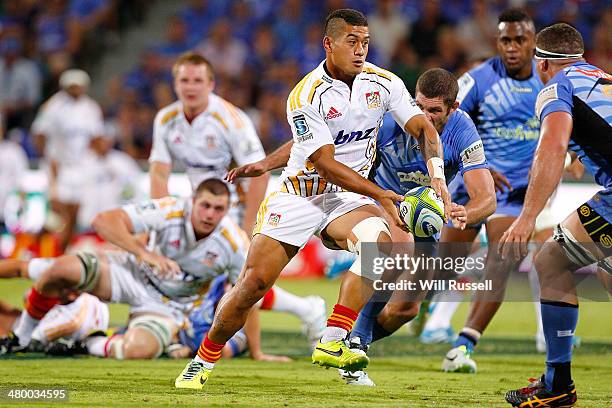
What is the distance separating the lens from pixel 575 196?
1435 cm

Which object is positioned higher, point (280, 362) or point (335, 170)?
point (335, 170)

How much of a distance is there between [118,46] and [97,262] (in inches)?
516

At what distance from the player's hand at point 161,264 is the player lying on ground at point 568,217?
3.22m

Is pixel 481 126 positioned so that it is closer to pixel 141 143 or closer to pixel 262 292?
pixel 262 292

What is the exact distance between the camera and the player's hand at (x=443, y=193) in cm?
630

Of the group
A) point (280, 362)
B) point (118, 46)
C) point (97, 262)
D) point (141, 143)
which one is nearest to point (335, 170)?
point (280, 362)

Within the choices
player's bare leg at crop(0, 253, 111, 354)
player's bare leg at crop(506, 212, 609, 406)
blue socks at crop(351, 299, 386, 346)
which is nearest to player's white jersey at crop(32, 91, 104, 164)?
player's bare leg at crop(0, 253, 111, 354)

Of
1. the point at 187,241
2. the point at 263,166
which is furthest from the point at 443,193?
the point at 187,241

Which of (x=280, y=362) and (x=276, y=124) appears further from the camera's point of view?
(x=276, y=124)

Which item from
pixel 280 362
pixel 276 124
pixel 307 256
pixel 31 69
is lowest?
pixel 280 362

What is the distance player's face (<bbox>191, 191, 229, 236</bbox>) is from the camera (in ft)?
28.5

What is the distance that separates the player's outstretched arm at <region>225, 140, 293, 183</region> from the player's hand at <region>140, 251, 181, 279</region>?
1.61 meters

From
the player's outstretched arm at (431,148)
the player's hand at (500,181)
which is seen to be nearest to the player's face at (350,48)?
the player's outstretched arm at (431,148)

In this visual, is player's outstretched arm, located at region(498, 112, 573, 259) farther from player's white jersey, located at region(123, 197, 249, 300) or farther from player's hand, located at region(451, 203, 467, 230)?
player's white jersey, located at region(123, 197, 249, 300)
